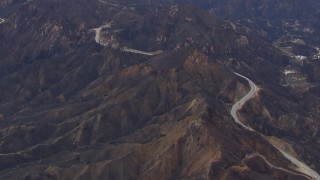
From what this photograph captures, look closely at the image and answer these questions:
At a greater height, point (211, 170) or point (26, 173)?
point (211, 170)

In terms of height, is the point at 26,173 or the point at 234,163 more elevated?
the point at 234,163

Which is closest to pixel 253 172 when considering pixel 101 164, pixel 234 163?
pixel 234 163

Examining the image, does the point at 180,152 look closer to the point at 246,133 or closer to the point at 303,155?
the point at 246,133

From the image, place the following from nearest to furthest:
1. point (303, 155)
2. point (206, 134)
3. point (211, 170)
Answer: point (211, 170)
point (206, 134)
point (303, 155)

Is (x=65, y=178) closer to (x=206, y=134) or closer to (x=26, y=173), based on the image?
(x=26, y=173)

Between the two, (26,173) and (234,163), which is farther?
(26,173)

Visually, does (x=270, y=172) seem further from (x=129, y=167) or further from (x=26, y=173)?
(x=26, y=173)

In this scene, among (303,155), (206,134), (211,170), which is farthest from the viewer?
(303,155)

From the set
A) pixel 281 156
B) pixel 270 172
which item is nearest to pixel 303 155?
pixel 281 156

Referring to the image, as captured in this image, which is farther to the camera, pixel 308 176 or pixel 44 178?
pixel 44 178
